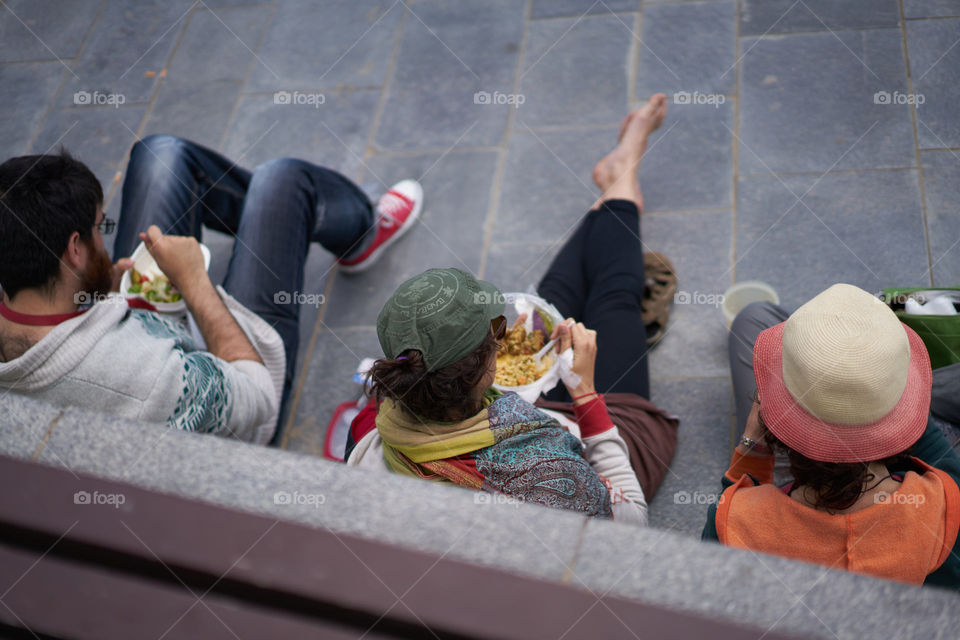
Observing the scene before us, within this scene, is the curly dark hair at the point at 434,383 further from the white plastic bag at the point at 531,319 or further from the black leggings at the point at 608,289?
the black leggings at the point at 608,289

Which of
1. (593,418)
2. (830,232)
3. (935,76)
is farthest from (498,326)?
(935,76)

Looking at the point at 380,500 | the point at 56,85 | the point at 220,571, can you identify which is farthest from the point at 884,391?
the point at 56,85

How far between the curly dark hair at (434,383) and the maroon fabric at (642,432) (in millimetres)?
522

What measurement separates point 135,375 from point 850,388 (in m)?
1.46

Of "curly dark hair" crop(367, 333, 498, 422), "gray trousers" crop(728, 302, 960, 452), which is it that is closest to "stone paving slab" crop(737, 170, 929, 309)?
"gray trousers" crop(728, 302, 960, 452)

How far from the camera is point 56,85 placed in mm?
3533

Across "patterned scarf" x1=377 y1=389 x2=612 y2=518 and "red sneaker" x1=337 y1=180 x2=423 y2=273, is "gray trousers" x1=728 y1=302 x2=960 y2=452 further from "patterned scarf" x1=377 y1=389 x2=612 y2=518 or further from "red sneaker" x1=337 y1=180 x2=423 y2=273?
"red sneaker" x1=337 y1=180 x2=423 y2=273

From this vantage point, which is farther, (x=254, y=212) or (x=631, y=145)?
(x=631, y=145)

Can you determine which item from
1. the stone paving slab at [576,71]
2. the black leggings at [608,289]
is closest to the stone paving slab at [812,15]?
the stone paving slab at [576,71]

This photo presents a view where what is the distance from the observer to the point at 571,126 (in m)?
2.88

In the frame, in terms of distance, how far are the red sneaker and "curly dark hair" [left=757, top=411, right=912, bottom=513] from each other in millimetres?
1729

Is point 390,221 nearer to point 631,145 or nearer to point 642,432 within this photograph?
point 631,145

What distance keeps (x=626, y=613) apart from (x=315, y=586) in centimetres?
37

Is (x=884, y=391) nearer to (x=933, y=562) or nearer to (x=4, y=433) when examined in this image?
(x=933, y=562)
